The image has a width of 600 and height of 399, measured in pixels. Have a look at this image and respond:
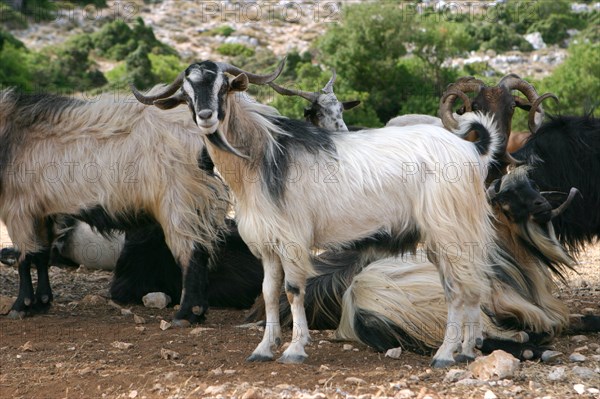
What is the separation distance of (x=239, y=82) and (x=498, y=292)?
2312 mm

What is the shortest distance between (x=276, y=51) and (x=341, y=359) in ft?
107

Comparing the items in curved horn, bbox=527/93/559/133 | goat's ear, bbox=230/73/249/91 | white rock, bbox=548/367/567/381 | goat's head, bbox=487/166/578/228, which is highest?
goat's ear, bbox=230/73/249/91

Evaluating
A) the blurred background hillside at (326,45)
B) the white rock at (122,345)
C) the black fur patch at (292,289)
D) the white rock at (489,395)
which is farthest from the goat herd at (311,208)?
the blurred background hillside at (326,45)

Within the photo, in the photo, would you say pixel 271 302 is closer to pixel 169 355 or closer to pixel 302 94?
pixel 169 355

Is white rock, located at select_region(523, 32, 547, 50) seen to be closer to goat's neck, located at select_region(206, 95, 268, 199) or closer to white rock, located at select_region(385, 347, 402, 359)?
white rock, located at select_region(385, 347, 402, 359)

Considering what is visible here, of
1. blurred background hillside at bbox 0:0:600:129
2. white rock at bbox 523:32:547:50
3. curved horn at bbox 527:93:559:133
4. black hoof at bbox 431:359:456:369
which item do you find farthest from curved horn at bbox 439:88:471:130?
white rock at bbox 523:32:547:50

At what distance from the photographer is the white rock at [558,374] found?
5.19 meters

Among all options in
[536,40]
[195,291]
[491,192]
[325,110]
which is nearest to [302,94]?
[325,110]

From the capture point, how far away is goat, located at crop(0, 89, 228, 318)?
24.2 feet

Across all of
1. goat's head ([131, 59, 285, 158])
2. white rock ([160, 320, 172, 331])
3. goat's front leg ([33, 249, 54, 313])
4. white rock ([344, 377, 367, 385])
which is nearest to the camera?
white rock ([344, 377, 367, 385])

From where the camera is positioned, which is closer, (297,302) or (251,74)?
(297,302)

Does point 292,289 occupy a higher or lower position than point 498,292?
higher

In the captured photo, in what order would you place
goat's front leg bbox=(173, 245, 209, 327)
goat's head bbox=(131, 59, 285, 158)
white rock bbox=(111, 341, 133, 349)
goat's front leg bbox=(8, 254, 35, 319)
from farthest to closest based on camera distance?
goat's front leg bbox=(8, 254, 35, 319) → goat's front leg bbox=(173, 245, 209, 327) → white rock bbox=(111, 341, 133, 349) → goat's head bbox=(131, 59, 285, 158)

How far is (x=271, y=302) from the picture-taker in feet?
19.2
